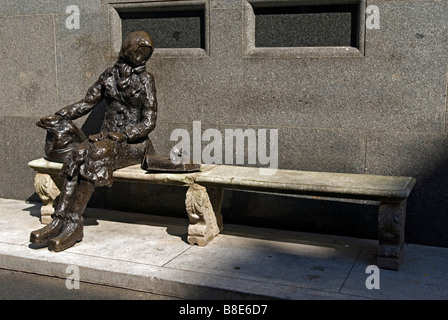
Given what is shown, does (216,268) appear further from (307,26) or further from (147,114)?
(307,26)

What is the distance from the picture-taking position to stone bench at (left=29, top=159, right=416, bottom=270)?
4.62 meters

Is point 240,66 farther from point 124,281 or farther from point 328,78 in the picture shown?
point 124,281

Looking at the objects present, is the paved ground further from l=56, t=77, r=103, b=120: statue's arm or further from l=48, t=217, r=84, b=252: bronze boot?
l=56, t=77, r=103, b=120: statue's arm

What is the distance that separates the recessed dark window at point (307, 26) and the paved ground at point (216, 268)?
74.9 inches

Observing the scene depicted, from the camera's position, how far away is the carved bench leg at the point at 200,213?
515 centimetres

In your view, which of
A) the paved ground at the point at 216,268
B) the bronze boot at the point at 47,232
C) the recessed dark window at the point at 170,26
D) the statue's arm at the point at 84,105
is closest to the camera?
the paved ground at the point at 216,268

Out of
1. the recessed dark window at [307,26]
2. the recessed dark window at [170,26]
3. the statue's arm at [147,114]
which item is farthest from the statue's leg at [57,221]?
the recessed dark window at [307,26]

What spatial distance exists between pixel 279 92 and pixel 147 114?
1.33m

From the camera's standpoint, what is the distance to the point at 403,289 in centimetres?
422

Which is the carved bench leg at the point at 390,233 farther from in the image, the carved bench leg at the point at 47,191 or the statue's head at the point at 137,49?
the carved bench leg at the point at 47,191

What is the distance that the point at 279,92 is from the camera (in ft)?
18.8

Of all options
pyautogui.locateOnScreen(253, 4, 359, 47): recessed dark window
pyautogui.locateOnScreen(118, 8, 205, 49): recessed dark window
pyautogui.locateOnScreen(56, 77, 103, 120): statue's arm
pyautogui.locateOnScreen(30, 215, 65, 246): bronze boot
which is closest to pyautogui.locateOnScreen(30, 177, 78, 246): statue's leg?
pyautogui.locateOnScreen(30, 215, 65, 246): bronze boot

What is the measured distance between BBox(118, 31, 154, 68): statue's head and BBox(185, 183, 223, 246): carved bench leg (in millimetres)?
1427

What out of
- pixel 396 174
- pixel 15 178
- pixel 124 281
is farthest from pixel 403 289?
pixel 15 178
